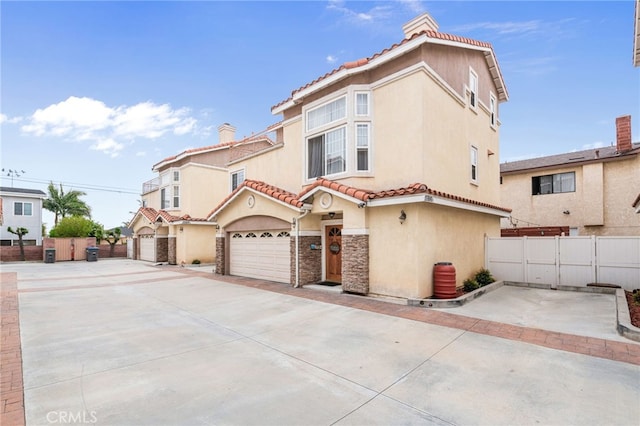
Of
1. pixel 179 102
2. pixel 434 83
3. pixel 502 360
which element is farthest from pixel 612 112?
pixel 179 102

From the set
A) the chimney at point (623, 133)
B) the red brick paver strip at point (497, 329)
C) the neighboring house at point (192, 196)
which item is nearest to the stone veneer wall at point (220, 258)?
the neighboring house at point (192, 196)

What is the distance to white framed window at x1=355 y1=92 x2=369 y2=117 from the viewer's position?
35.3 feet

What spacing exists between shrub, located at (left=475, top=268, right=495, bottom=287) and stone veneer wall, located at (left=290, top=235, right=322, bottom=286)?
607 centimetres

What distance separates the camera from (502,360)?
195 inches

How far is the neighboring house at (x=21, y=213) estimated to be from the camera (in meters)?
30.2

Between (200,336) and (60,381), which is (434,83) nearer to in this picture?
(200,336)

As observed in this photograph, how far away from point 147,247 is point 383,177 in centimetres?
2200

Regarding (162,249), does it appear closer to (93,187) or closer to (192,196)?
(192,196)

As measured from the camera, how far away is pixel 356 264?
33.2 ft

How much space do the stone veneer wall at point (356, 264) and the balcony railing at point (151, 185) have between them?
65.5 ft

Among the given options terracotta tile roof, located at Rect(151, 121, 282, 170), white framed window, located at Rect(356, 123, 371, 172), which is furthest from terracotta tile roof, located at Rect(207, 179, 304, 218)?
terracotta tile roof, located at Rect(151, 121, 282, 170)

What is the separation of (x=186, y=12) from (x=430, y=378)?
1560 cm

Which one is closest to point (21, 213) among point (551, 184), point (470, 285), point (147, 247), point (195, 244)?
point (147, 247)

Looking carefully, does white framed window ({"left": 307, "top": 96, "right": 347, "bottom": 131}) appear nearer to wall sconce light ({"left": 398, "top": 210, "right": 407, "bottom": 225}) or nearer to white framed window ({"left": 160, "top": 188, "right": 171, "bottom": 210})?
wall sconce light ({"left": 398, "top": 210, "right": 407, "bottom": 225})
